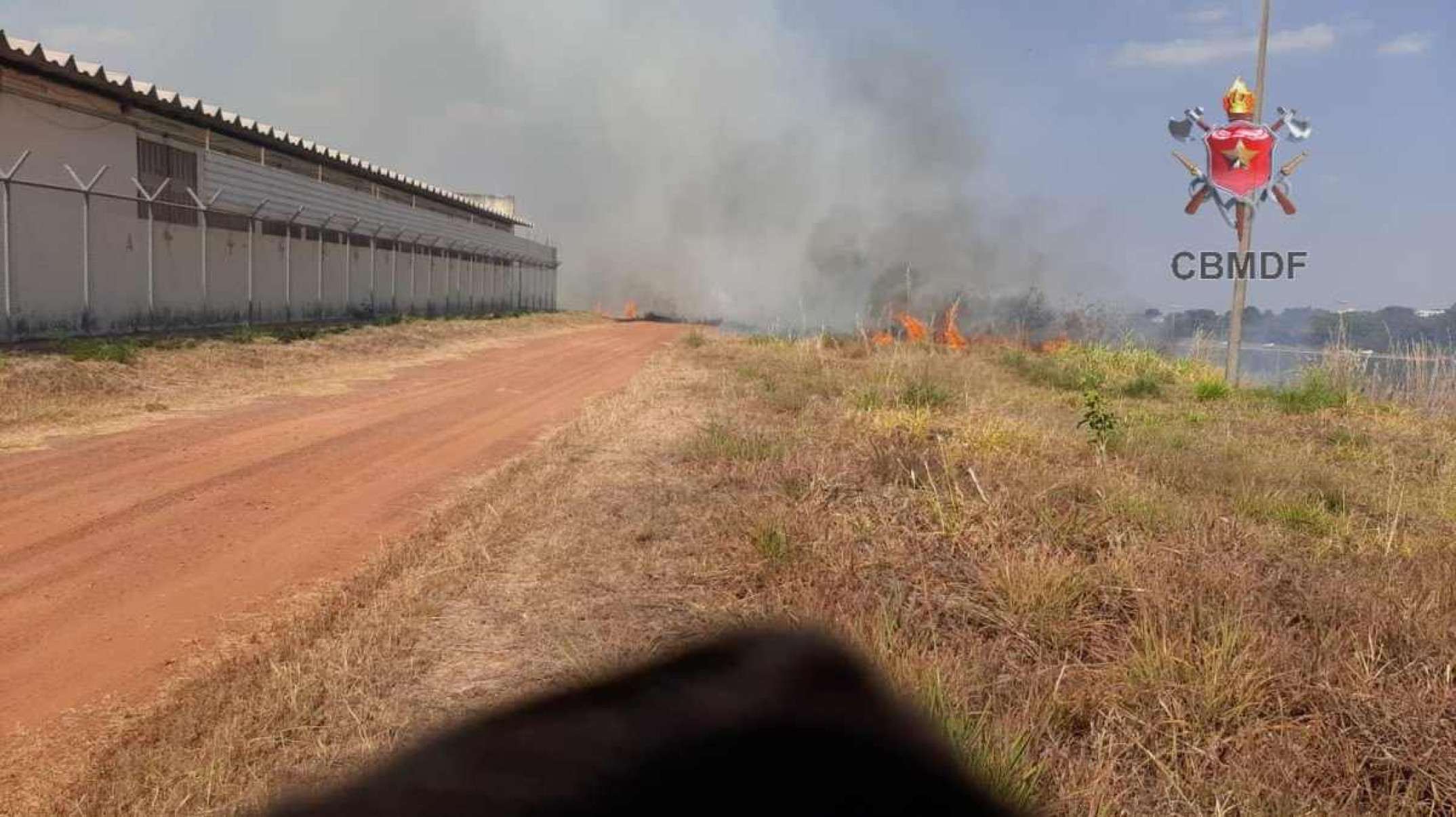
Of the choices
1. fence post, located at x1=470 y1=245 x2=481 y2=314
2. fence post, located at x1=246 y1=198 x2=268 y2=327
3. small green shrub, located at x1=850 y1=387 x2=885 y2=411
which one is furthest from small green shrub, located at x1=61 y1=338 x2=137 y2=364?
fence post, located at x1=470 y1=245 x2=481 y2=314

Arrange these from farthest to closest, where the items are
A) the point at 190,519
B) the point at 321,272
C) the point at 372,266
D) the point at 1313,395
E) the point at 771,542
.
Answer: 1. the point at 372,266
2. the point at 321,272
3. the point at 1313,395
4. the point at 190,519
5. the point at 771,542

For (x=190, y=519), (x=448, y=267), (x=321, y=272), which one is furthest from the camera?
(x=448, y=267)

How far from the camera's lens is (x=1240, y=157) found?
1773 centimetres

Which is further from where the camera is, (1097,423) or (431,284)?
(431,284)

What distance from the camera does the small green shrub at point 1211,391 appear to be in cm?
1585

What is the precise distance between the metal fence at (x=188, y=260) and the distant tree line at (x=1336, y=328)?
18.4 meters

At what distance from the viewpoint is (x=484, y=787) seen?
2773 mm

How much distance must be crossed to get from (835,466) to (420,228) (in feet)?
93.7

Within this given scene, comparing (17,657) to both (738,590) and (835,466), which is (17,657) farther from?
(835,466)

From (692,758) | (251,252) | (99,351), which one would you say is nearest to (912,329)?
(251,252)

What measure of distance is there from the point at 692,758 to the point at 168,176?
19.5 m

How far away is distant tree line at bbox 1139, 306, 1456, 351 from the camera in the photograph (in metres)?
14.4

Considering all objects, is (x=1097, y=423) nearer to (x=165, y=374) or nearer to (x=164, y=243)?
(x=165, y=374)

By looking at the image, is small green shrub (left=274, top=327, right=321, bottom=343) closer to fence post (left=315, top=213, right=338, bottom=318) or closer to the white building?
the white building
